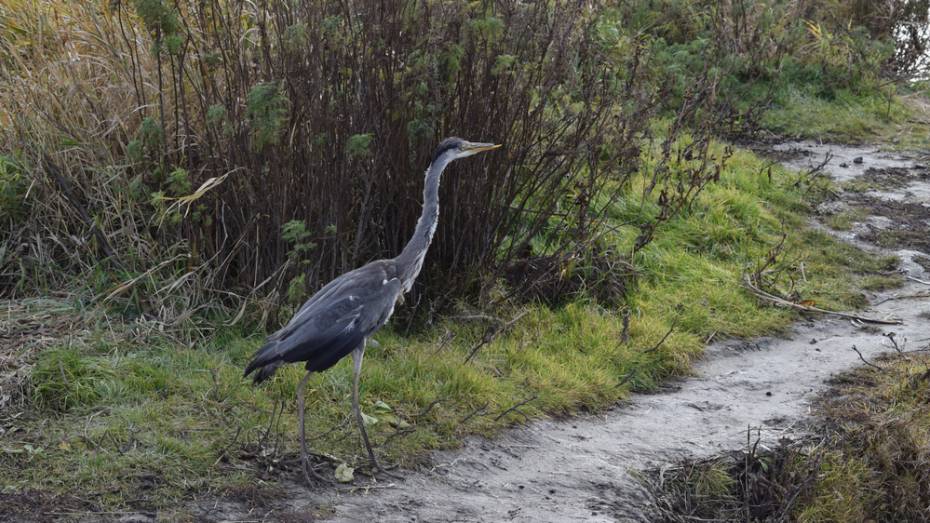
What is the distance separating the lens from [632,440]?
6.03 m

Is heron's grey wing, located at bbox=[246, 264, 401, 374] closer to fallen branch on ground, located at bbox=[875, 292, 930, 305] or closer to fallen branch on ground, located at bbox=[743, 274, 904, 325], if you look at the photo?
fallen branch on ground, located at bbox=[743, 274, 904, 325]

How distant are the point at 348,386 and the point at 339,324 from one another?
1.07 metres

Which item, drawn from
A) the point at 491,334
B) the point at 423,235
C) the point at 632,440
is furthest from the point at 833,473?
the point at 423,235

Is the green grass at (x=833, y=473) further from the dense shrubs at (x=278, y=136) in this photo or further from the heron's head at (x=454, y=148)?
the dense shrubs at (x=278, y=136)

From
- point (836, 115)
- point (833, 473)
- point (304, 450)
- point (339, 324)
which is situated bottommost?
point (833, 473)

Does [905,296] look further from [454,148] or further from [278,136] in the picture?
[278,136]

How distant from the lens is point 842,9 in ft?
46.2

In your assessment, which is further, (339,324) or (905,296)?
(905,296)

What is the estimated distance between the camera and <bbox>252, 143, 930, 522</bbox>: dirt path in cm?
A: 507

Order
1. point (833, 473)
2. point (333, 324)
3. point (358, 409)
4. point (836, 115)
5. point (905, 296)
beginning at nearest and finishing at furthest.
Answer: point (333, 324)
point (358, 409)
point (833, 473)
point (905, 296)
point (836, 115)

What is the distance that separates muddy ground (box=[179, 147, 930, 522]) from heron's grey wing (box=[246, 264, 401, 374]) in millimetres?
618

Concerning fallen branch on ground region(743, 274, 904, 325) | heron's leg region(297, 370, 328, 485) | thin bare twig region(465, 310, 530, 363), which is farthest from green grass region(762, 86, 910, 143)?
heron's leg region(297, 370, 328, 485)

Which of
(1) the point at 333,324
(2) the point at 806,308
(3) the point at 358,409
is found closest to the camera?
(1) the point at 333,324

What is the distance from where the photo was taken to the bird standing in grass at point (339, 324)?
4859 mm
